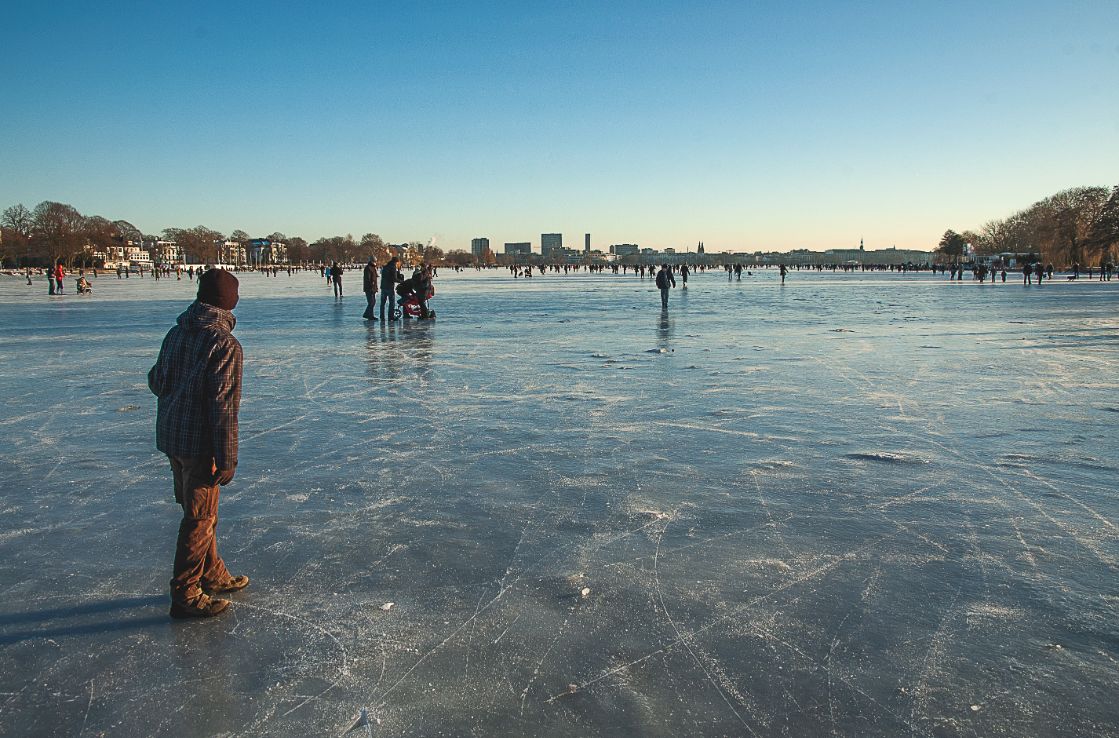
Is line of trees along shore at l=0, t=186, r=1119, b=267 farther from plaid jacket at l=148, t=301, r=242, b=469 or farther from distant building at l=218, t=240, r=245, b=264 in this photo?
plaid jacket at l=148, t=301, r=242, b=469

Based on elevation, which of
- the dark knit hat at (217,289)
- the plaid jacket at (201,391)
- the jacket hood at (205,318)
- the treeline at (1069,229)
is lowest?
the plaid jacket at (201,391)

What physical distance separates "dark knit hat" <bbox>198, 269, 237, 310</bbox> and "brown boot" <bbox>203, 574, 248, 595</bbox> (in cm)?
114

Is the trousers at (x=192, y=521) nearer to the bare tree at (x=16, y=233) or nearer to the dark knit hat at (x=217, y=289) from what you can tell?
the dark knit hat at (x=217, y=289)

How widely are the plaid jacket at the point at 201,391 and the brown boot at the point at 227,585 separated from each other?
57 centimetres

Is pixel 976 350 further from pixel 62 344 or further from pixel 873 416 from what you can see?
pixel 62 344

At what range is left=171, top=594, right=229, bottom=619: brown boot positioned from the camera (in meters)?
3.00

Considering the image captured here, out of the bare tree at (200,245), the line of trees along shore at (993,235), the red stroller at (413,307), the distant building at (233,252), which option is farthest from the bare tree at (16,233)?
the red stroller at (413,307)

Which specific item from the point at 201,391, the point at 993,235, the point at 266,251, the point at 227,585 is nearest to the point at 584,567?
the point at 227,585

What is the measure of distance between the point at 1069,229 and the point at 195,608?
292 ft

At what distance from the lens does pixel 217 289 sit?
2973mm

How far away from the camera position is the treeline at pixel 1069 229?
64.0m

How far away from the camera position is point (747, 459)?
5.29 m

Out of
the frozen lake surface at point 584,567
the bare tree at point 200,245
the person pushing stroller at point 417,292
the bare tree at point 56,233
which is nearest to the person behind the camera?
the frozen lake surface at point 584,567

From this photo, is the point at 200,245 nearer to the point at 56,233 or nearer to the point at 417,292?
the point at 56,233
